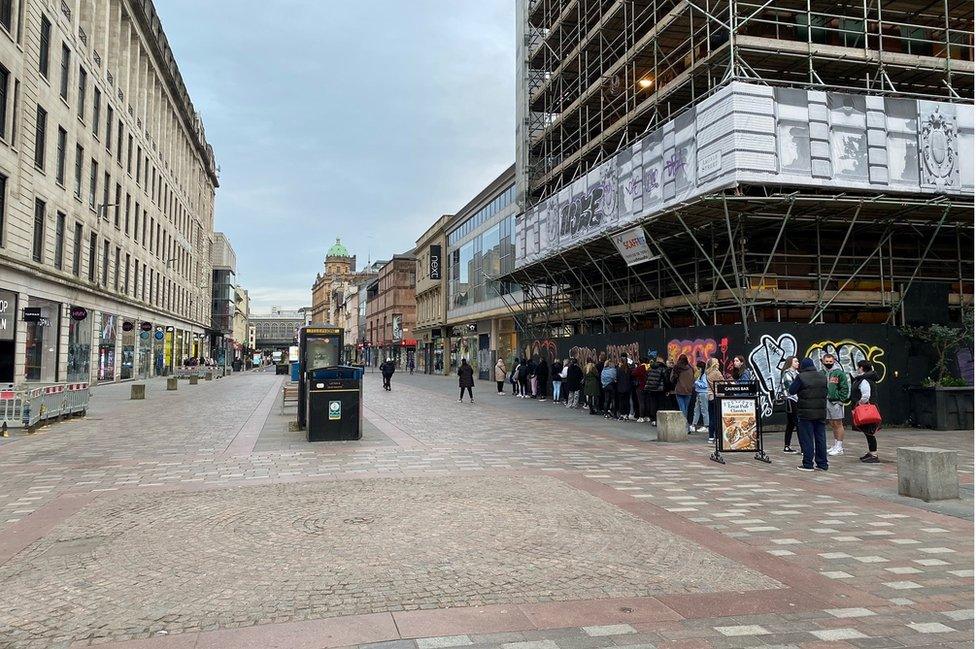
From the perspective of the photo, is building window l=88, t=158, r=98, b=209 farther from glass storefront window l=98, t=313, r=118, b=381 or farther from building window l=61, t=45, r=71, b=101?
glass storefront window l=98, t=313, r=118, b=381

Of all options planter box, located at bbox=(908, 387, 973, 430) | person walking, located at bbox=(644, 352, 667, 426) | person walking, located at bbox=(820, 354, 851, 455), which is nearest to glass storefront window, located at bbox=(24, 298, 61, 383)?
person walking, located at bbox=(644, 352, 667, 426)

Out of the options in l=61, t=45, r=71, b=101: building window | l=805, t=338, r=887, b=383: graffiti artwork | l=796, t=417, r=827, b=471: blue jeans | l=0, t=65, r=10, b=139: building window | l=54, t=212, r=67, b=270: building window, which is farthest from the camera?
l=61, t=45, r=71, b=101: building window

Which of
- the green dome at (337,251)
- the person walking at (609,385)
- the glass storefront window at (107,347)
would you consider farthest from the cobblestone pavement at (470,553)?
the green dome at (337,251)

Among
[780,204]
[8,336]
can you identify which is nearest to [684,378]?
[780,204]

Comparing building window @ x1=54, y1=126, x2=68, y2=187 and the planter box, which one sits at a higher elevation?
building window @ x1=54, y1=126, x2=68, y2=187

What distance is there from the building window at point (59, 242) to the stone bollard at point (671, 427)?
26.7 m

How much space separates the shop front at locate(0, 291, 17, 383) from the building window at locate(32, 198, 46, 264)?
3.16 meters

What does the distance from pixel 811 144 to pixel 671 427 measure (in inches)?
310

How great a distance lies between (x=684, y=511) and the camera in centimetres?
737

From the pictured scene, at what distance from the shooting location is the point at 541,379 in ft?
86.4

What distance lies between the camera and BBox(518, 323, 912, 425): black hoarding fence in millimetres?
15492

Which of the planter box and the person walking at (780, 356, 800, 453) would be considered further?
the planter box

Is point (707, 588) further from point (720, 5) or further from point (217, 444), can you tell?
Result: point (720, 5)

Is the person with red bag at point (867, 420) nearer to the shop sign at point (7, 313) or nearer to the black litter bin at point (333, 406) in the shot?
the black litter bin at point (333, 406)
